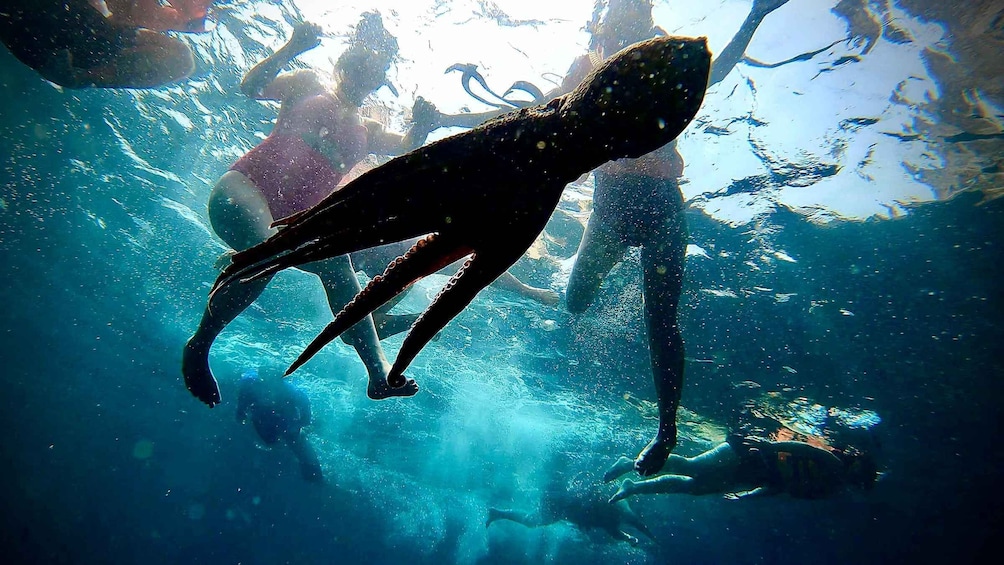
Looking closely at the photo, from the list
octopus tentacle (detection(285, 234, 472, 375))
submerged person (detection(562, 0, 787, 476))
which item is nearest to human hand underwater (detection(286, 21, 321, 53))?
submerged person (detection(562, 0, 787, 476))

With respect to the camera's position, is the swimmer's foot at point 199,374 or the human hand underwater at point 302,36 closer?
the swimmer's foot at point 199,374

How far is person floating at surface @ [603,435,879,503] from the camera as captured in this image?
1127cm

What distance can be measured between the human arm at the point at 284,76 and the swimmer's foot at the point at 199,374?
290 cm

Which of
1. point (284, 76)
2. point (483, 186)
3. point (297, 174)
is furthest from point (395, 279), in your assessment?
point (284, 76)

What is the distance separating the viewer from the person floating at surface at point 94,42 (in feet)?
13.0

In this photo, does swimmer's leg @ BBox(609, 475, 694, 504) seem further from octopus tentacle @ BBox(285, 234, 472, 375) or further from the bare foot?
octopus tentacle @ BBox(285, 234, 472, 375)

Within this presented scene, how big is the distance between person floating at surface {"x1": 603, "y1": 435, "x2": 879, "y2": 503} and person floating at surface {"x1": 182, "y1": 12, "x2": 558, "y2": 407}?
477 inches

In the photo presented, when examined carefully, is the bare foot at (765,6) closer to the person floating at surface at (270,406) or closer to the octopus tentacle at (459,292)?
the octopus tentacle at (459,292)

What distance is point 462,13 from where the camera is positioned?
6.53 meters

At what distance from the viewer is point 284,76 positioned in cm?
433

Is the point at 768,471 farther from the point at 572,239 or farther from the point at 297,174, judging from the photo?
the point at 297,174

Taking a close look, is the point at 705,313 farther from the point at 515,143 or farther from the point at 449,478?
the point at 449,478

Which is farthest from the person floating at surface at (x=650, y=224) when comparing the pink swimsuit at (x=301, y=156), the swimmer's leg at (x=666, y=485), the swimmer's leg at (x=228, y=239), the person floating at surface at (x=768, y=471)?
the swimmer's leg at (x=666, y=485)

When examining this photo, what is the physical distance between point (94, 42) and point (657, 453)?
7924 mm
